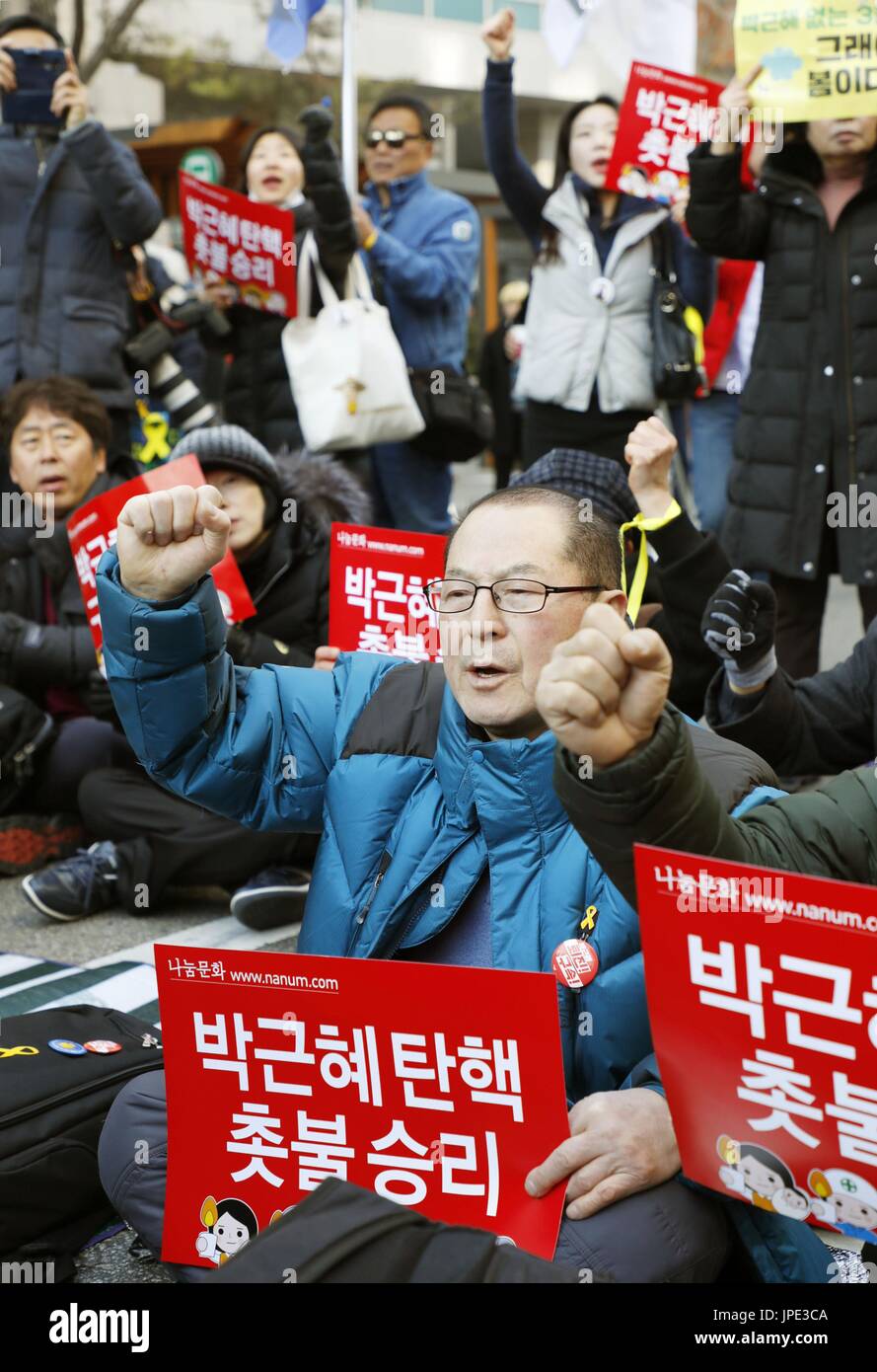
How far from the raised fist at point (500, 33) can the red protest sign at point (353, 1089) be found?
366cm

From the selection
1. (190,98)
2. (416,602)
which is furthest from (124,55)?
(416,602)

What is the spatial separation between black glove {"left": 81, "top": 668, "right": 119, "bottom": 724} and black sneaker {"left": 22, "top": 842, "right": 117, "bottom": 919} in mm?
380

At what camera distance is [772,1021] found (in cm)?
165

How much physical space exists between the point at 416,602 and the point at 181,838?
1074mm

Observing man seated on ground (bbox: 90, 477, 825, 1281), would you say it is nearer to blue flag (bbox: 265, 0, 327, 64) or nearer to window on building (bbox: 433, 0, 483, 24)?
blue flag (bbox: 265, 0, 327, 64)

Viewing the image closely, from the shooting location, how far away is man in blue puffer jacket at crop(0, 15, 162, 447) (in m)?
4.94

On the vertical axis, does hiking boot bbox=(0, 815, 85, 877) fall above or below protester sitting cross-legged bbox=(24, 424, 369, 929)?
below

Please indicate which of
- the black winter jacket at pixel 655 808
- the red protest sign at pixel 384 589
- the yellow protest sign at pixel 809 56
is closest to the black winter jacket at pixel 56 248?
the yellow protest sign at pixel 809 56

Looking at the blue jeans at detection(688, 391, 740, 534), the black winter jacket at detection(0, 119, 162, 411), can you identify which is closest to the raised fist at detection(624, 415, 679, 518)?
the blue jeans at detection(688, 391, 740, 534)

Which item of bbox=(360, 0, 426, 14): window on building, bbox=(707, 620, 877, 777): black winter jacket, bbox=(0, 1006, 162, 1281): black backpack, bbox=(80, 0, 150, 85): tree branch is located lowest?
bbox=(0, 1006, 162, 1281): black backpack

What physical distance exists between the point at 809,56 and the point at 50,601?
251 centimetres

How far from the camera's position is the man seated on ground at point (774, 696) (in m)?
2.84

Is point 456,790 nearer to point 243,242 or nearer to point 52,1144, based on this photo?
point 52,1144

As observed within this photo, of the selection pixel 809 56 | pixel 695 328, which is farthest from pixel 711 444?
pixel 809 56
